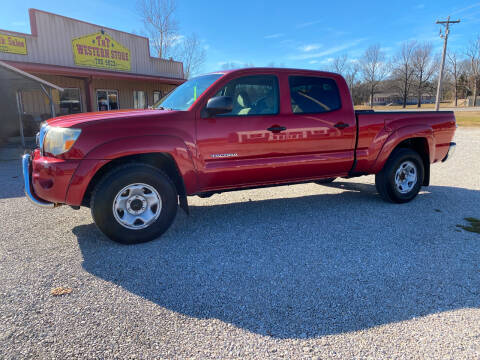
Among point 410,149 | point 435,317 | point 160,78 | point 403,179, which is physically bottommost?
point 435,317

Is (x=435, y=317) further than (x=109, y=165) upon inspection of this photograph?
No

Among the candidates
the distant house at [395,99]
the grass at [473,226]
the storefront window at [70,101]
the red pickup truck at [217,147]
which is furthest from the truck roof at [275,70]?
the distant house at [395,99]

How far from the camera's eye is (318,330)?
2256 millimetres

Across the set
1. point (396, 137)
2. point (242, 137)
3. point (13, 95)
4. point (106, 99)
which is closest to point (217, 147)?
point (242, 137)

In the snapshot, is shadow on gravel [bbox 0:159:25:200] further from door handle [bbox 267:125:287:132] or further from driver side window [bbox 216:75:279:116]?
door handle [bbox 267:125:287:132]

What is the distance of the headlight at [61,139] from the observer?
3.28m

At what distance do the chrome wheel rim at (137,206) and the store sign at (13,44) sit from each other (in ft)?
43.7

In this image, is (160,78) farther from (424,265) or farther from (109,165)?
(424,265)

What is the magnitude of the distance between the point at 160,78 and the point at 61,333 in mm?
17866

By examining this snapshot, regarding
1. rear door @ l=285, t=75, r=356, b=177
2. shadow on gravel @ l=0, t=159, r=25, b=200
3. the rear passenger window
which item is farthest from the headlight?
shadow on gravel @ l=0, t=159, r=25, b=200

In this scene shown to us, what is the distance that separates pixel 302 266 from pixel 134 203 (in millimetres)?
1879

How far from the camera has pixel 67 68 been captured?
14273 millimetres

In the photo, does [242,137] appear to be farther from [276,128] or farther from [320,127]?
[320,127]

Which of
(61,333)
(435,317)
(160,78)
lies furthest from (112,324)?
(160,78)
